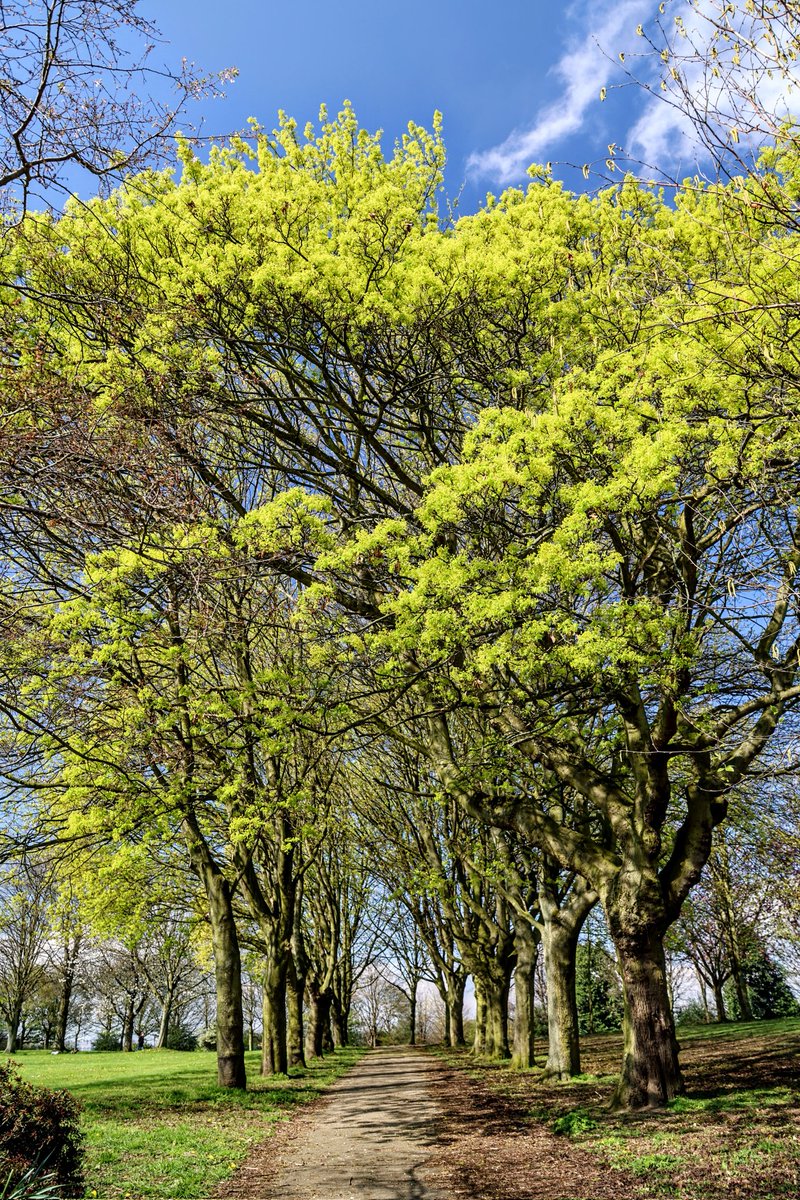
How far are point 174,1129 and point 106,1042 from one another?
49359 mm

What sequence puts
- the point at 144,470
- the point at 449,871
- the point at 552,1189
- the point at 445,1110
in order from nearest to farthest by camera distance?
the point at 144,470
the point at 552,1189
the point at 445,1110
the point at 449,871

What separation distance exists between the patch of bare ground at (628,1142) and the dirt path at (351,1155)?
0.38m

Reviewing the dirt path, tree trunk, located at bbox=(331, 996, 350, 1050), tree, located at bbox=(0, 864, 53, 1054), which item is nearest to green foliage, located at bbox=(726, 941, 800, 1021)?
tree trunk, located at bbox=(331, 996, 350, 1050)

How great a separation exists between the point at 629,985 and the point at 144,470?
8.98 metres

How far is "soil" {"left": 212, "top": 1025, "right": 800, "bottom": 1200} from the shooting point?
659 centimetres

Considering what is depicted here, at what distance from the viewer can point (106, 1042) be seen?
50375 mm

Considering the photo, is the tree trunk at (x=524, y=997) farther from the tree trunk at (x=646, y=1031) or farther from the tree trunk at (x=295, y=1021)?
the tree trunk at (x=646, y=1031)

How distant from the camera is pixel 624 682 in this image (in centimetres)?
883

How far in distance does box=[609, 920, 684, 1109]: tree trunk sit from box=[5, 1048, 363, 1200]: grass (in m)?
4.68

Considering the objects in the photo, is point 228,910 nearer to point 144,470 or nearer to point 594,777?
point 594,777

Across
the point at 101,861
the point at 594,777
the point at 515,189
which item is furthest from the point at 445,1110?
the point at 515,189

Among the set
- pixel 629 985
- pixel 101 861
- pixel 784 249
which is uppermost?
pixel 784 249

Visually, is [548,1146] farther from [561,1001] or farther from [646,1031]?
[561,1001]

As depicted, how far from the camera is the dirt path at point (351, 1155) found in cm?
695
